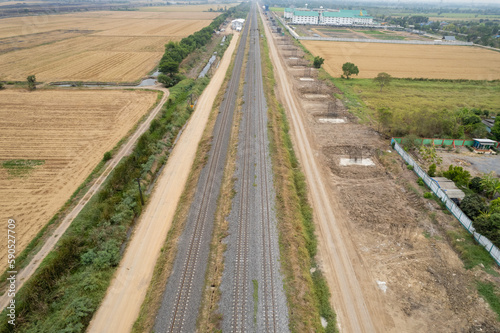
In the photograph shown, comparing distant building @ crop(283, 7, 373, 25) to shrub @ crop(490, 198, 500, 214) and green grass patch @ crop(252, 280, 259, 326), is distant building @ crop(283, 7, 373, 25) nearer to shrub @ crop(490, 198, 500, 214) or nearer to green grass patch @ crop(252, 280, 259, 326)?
shrub @ crop(490, 198, 500, 214)

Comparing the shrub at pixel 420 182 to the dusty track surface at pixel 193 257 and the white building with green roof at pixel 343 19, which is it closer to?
the dusty track surface at pixel 193 257

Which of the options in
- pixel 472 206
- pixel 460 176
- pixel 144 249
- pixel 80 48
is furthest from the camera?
pixel 80 48

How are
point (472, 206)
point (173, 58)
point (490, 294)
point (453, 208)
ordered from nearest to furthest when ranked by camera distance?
1. point (490, 294)
2. point (472, 206)
3. point (453, 208)
4. point (173, 58)

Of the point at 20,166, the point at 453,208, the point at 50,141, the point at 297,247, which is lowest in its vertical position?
the point at 297,247

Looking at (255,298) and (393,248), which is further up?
(255,298)

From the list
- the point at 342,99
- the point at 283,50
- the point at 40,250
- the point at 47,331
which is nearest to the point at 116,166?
the point at 40,250

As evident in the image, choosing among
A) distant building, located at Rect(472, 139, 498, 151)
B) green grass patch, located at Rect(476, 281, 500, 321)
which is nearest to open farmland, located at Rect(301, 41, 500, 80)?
distant building, located at Rect(472, 139, 498, 151)

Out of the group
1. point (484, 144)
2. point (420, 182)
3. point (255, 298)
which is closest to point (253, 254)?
point (255, 298)

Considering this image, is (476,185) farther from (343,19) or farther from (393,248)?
(343,19)

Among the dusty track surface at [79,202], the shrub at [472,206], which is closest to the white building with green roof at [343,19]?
the dusty track surface at [79,202]
